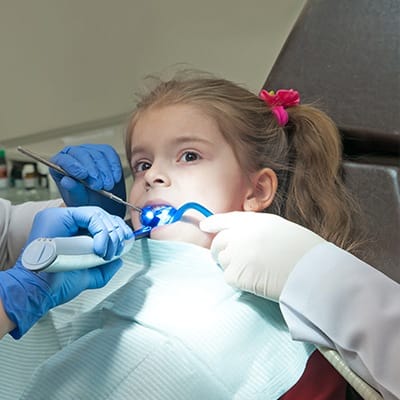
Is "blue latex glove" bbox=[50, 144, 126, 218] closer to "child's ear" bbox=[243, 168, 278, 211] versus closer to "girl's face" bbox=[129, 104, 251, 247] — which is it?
"girl's face" bbox=[129, 104, 251, 247]

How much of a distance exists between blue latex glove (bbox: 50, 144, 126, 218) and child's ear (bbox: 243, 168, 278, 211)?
32 centimetres

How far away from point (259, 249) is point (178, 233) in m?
0.20

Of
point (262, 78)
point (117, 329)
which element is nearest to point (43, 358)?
point (117, 329)

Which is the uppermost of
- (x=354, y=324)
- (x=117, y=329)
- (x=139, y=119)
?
(x=139, y=119)

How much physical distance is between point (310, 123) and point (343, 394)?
61 centimetres

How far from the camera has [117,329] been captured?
1143 millimetres

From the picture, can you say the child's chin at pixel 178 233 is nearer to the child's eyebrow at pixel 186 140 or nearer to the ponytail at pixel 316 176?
the child's eyebrow at pixel 186 140

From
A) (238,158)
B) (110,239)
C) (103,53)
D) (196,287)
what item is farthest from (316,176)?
(103,53)

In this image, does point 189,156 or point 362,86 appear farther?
point 362,86

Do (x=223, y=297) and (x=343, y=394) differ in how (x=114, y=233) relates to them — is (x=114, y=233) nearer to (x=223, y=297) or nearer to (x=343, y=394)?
(x=223, y=297)

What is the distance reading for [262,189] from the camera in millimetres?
1431

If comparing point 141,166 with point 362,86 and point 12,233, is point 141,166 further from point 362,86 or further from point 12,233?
point 362,86

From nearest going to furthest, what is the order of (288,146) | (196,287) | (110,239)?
1. (110,239)
2. (196,287)
3. (288,146)

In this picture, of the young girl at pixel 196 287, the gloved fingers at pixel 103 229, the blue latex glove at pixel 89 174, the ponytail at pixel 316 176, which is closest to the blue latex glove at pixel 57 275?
the gloved fingers at pixel 103 229
